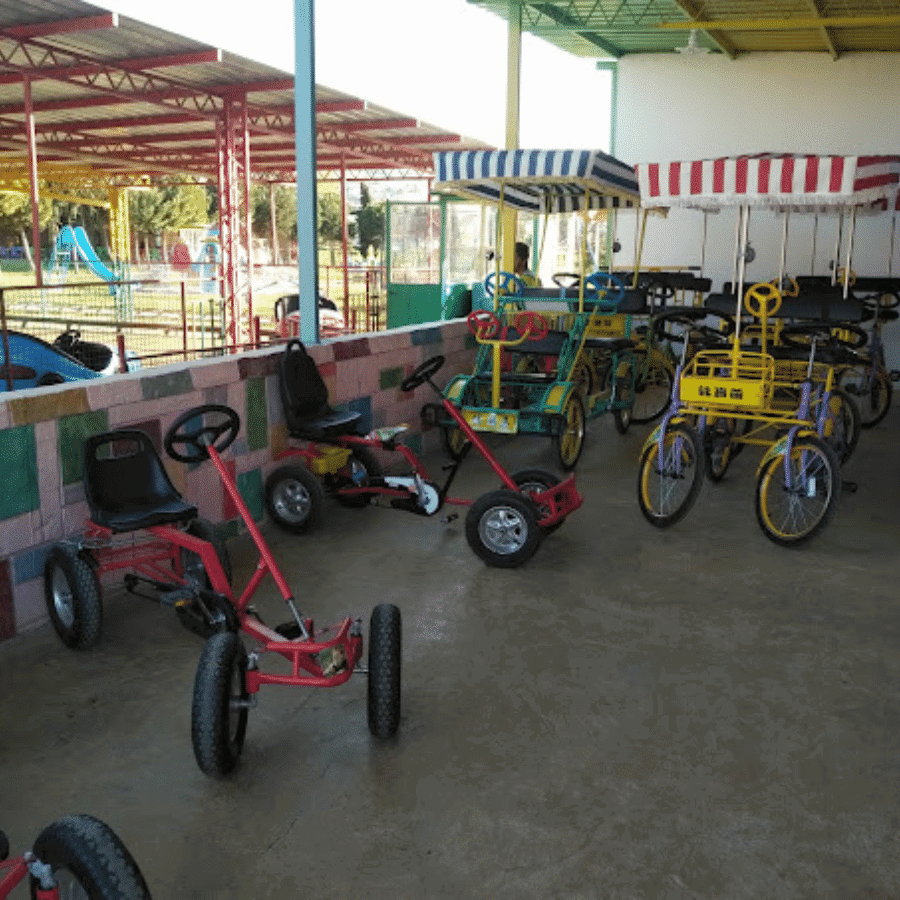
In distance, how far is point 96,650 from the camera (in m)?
3.89

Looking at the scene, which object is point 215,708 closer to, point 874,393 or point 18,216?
point 874,393

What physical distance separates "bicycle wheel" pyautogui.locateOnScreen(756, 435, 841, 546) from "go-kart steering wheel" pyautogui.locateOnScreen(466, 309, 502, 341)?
2390 mm

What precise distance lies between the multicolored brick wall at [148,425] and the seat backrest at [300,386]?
0.34 feet

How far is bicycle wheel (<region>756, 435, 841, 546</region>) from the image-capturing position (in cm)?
522

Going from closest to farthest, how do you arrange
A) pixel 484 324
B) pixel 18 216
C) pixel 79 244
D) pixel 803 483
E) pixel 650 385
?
pixel 803 483
pixel 484 324
pixel 650 385
pixel 79 244
pixel 18 216

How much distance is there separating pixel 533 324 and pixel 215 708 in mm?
5212

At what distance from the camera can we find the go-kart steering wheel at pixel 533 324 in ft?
23.7

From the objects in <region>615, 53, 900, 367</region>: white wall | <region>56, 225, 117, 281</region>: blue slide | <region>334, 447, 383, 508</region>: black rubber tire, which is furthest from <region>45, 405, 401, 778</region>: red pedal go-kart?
<region>56, 225, 117, 281</region>: blue slide

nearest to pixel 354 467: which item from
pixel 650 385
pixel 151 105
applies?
pixel 650 385

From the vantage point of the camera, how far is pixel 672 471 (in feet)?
18.4

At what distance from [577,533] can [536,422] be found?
1277mm

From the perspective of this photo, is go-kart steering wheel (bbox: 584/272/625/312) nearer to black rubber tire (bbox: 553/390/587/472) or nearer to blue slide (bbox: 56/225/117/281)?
black rubber tire (bbox: 553/390/587/472)

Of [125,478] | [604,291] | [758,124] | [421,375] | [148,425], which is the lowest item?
[125,478]

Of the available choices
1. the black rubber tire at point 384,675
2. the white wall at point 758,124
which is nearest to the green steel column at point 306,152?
the black rubber tire at point 384,675
